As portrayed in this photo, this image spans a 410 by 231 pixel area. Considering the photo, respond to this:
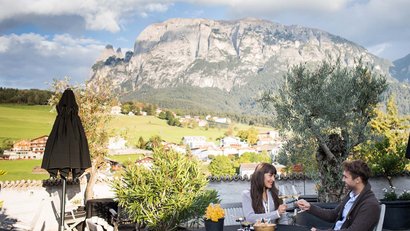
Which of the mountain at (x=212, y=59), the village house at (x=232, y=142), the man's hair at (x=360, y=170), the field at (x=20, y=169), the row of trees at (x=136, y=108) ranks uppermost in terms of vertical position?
the mountain at (x=212, y=59)

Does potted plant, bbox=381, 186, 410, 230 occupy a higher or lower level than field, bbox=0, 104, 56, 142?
lower

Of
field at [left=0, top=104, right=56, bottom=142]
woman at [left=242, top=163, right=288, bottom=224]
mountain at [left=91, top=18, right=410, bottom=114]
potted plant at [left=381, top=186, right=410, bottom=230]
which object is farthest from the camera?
mountain at [left=91, top=18, right=410, bottom=114]

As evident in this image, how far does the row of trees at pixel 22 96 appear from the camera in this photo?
23688 mm

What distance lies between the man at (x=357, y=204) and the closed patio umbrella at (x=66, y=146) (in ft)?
9.61

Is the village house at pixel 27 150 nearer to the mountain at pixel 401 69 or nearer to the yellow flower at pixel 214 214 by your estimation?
the yellow flower at pixel 214 214

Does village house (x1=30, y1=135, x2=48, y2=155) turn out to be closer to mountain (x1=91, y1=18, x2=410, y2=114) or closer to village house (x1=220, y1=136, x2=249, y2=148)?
village house (x1=220, y1=136, x2=249, y2=148)

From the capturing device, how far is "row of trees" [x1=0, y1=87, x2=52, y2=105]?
23.7 m

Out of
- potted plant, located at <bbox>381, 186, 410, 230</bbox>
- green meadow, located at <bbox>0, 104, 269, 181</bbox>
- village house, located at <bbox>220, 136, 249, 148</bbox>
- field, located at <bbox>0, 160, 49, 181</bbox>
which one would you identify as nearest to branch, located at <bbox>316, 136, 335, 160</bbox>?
potted plant, located at <bbox>381, 186, 410, 230</bbox>

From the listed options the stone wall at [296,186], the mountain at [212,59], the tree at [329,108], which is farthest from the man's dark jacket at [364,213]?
the mountain at [212,59]

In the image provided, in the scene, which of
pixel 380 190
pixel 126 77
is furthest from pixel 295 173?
pixel 126 77

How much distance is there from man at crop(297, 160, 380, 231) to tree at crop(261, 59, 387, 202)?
5.03 meters

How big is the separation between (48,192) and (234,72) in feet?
326

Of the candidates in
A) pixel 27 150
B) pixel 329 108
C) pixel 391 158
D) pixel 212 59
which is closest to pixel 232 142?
pixel 27 150

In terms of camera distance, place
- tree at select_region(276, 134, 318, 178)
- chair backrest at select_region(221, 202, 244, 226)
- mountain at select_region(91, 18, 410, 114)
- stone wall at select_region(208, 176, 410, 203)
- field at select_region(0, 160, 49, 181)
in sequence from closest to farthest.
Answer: chair backrest at select_region(221, 202, 244, 226) < tree at select_region(276, 134, 318, 178) < stone wall at select_region(208, 176, 410, 203) < field at select_region(0, 160, 49, 181) < mountain at select_region(91, 18, 410, 114)
